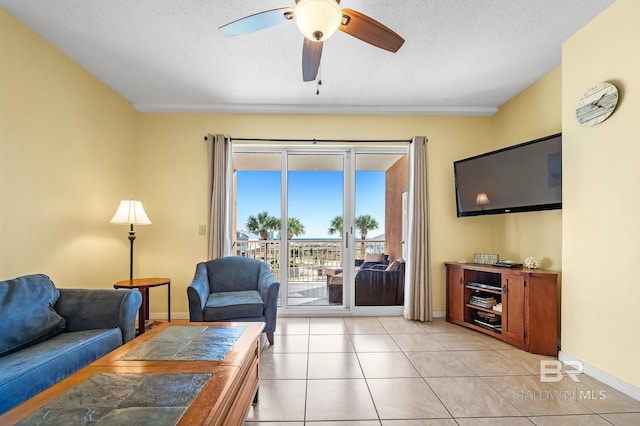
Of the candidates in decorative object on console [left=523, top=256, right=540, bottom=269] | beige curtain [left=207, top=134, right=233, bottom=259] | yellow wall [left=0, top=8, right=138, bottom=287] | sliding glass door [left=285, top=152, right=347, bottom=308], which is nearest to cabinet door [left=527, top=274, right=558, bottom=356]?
decorative object on console [left=523, top=256, right=540, bottom=269]

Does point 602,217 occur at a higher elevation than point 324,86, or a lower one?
lower

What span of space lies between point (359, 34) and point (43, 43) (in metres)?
2.69

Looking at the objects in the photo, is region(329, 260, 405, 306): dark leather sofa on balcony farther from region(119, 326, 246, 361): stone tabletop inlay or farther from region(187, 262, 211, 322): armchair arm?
region(119, 326, 246, 361): stone tabletop inlay

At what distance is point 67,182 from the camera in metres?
2.79

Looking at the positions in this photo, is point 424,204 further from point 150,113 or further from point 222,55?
point 150,113

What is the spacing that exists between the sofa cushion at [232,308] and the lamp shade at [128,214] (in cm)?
116

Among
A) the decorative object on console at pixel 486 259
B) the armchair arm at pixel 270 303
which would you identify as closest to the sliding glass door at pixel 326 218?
the decorative object on console at pixel 486 259

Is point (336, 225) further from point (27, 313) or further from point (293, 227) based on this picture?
point (27, 313)

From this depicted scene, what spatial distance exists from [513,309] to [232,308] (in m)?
2.82

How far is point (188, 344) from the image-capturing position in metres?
1.80

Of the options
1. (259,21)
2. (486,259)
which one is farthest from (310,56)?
(486,259)

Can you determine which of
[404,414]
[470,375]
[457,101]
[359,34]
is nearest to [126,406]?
[404,414]

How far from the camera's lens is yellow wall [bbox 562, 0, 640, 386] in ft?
6.93

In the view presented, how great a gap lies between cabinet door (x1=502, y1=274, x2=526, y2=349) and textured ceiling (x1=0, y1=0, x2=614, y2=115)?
2.15 meters
